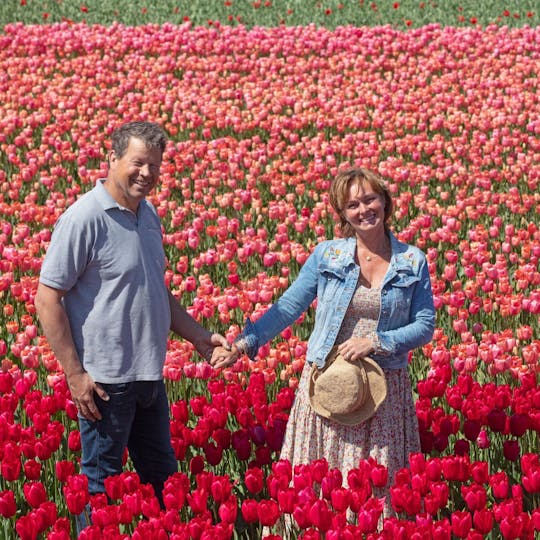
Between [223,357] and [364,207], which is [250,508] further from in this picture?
[364,207]

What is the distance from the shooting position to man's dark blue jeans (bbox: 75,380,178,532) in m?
4.22

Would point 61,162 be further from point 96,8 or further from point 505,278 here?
point 96,8

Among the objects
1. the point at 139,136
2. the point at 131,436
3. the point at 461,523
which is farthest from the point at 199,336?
the point at 461,523

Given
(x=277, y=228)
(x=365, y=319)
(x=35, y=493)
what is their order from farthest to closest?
(x=277, y=228) → (x=365, y=319) → (x=35, y=493)

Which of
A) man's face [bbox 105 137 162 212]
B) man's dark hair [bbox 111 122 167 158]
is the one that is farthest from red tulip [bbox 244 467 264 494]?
man's dark hair [bbox 111 122 167 158]

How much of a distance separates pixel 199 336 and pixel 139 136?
1015 millimetres

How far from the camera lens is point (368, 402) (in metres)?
4.39

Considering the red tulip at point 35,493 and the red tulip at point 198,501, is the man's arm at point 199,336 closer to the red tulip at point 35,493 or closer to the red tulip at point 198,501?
the red tulip at point 198,501

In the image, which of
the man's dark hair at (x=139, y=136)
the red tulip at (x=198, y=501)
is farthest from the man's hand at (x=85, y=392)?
the man's dark hair at (x=139, y=136)

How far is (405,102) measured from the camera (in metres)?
13.0

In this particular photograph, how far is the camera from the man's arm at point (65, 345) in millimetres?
4043

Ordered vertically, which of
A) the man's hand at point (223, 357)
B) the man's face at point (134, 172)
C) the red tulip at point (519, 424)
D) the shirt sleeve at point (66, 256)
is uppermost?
the man's face at point (134, 172)

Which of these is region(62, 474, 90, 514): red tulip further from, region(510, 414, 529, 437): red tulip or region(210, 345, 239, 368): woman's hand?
region(510, 414, 529, 437): red tulip

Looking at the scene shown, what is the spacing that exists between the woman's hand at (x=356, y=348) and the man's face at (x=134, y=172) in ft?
3.34
